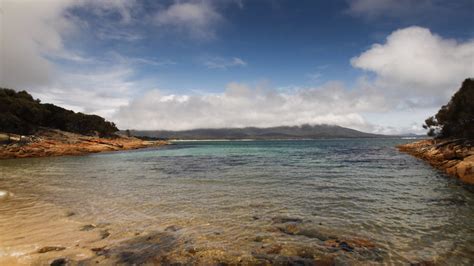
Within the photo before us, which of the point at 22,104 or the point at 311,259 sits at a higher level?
the point at 22,104

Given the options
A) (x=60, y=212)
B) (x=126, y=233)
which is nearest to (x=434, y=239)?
(x=126, y=233)

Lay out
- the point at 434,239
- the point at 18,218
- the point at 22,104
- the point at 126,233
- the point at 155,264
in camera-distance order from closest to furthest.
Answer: the point at 155,264 → the point at 434,239 → the point at 126,233 → the point at 18,218 → the point at 22,104

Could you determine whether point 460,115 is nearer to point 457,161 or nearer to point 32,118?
point 457,161

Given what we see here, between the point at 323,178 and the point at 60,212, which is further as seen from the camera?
the point at 323,178

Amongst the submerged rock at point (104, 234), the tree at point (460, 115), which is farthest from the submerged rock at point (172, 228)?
the tree at point (460, 115)

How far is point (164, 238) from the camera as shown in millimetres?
8961

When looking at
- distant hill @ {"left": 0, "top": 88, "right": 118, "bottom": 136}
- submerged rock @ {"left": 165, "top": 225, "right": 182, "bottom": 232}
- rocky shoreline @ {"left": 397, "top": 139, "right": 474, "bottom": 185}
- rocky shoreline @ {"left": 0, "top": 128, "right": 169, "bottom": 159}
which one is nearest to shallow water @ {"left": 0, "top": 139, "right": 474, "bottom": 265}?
submerged rock @ {"left": 165, "top": 225, "right": 182, "bottom": 232}

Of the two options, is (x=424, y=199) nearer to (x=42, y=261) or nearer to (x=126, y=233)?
(x=126, y=233)

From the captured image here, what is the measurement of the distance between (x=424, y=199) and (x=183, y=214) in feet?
43.3

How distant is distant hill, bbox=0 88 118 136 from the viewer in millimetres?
60156

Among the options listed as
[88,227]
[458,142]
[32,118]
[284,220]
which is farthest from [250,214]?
[32,118]

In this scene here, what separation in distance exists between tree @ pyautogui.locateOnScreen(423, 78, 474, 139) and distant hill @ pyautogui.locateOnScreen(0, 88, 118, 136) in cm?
8620

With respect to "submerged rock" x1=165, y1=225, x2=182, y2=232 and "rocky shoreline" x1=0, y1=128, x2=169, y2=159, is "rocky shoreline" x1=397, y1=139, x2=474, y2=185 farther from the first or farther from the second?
"rocky shoreline" x1=0, y1=128, x2=169, y2=159

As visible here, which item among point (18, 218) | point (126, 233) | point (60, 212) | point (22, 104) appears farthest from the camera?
point (22, 104)
